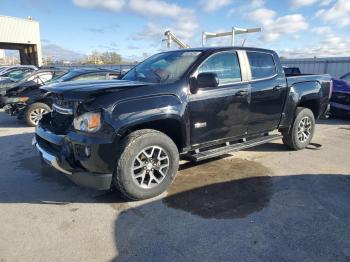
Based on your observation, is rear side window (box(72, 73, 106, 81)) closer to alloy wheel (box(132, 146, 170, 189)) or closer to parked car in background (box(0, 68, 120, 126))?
parked car in background (box(0, 68, 120, 126))

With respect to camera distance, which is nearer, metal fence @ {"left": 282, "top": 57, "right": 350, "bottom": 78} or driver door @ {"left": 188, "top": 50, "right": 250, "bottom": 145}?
driver door @ {"left": 188, "top": 50, "right": 250, "bottom": 145}

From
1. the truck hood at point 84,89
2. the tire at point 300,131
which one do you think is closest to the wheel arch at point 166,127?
the truck hood at point 84,89

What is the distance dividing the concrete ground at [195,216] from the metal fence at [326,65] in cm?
1405

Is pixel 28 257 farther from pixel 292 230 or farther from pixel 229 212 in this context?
pixel 292 230

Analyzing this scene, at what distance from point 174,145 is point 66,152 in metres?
1.29

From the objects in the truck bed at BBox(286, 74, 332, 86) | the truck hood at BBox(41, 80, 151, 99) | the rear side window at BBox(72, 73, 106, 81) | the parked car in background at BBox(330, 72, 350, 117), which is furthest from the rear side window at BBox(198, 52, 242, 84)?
the parked car in background at BBox(330, 72, 350, 117)

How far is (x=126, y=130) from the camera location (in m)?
3.92

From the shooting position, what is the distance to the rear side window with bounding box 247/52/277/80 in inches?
209

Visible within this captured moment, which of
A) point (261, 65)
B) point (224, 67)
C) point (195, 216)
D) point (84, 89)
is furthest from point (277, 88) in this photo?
point (84, 89)

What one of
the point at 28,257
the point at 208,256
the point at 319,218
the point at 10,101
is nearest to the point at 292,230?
the point at 319,218

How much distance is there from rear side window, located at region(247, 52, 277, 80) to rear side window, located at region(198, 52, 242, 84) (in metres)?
0.35

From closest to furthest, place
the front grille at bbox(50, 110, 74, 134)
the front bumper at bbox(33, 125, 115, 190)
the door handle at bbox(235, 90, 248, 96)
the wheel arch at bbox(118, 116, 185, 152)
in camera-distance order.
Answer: the front bumper at bbox(33, 125, 115, 190) → the wheel arch at bbox(118, 116, 185, 152) → the front grille at bbox(50, 110, 74, 134) → the door handle at bbox(235, 90, 248, 96)

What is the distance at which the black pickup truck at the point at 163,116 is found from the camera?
377 cm

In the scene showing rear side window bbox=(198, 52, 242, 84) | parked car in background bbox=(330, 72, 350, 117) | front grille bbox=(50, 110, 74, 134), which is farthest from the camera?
parked car in background bbox=(330, 72, 350, 117)
